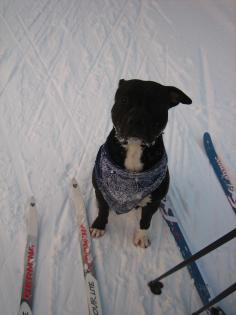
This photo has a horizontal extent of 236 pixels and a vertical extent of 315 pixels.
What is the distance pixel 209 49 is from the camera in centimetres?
532

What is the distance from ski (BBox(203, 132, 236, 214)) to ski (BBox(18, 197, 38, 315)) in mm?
1754

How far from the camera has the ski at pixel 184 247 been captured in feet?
7.79

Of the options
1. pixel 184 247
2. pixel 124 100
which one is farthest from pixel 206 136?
pixel 124 100

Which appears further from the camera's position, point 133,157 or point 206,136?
point 206,136

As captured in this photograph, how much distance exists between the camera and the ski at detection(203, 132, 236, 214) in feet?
10.3

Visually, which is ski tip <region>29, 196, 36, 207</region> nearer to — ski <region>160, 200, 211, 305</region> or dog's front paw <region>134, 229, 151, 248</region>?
dog's front paw <region>134, 229, 151, 248</region>

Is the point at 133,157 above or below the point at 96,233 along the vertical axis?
above

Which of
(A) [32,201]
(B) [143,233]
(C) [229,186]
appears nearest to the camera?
(B) [143,233]

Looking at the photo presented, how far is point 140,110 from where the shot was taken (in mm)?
1994

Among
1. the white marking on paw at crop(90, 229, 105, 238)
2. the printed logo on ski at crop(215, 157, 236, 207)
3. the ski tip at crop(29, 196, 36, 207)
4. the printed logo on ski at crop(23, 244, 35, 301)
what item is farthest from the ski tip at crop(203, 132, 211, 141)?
the printed logo on ski at crop(23, 244, 35, 301)

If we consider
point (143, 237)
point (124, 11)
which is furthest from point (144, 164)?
point (124, 11)

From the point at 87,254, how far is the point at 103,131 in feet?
4.84

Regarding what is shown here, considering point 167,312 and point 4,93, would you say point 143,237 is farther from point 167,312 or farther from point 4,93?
point 4,93

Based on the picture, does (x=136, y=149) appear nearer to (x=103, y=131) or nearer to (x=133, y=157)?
(x=133, y=157)
